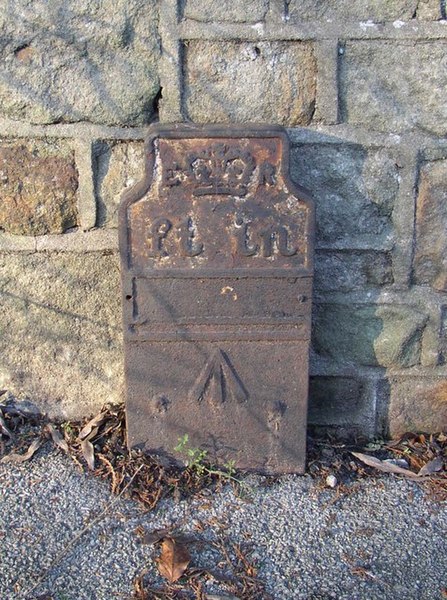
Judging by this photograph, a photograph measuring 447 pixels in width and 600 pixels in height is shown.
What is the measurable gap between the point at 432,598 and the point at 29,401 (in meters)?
1.25

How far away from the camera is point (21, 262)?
1867 mm

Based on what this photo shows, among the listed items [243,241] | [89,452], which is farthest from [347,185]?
[89,452]

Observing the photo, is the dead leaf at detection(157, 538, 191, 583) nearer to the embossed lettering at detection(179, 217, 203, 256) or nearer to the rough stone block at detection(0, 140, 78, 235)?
the embossed lettering at detection(179, 217, 203, 256)

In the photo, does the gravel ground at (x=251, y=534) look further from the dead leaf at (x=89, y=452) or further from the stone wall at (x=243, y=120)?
the stone wall at (x=243, y=120)

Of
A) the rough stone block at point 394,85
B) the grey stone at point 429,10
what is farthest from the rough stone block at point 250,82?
the grey stone at point 429,10

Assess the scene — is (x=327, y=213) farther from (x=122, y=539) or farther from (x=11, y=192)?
(x=122, y=539)

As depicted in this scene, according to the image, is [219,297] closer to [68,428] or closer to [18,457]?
[68,428]

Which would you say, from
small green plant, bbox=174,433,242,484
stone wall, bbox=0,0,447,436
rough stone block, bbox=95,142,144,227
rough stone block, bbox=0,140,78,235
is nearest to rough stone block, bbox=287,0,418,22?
stone wall, bbox=0,0,447,436

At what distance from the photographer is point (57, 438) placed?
6.33 feet

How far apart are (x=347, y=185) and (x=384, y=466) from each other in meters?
0.81

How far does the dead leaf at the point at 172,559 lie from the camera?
1.50 m

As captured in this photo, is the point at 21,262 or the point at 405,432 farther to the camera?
the point at 405,432

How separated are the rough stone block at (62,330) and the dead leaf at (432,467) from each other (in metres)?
0.93

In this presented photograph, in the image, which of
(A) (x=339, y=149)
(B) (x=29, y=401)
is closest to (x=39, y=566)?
(B) (x=29, y=401)
